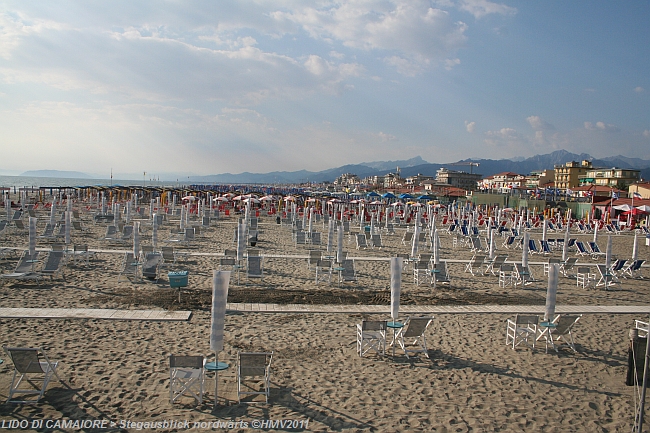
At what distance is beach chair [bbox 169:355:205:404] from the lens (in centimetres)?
488

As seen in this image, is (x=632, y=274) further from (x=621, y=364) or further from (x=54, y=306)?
(x=54, y=306)

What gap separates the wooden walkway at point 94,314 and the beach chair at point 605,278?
10.2m

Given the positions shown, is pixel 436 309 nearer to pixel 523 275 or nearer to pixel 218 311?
pixel 523 275

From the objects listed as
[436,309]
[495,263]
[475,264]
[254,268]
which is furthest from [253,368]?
[495,263]

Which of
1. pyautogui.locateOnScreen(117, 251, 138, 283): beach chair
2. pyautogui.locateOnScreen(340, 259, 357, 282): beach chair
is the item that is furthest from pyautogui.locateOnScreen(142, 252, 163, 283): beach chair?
pyautogui.locateOnScreen(340, 259, 357, 282): beach chair

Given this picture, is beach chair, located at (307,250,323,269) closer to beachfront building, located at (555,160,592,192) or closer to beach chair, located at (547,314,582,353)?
beach chair, located at (547,314,582,353)

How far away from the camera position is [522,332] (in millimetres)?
7328

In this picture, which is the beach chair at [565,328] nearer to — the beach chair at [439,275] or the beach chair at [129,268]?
the beach chair at [439,275]

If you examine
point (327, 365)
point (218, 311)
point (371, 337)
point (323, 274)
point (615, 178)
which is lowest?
point (327, 365)

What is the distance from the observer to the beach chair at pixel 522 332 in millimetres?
7004

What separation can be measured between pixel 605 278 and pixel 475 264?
318 centimetres

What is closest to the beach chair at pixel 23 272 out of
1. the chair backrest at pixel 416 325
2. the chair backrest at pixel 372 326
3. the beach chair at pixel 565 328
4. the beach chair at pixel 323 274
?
the beach chair at pixel 323 274

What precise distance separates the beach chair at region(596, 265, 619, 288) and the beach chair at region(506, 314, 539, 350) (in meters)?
5.45

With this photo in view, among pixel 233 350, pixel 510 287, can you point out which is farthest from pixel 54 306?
pixel 510 287
